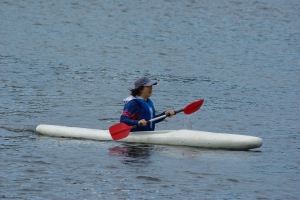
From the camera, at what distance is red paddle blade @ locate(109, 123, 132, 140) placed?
12227 mm

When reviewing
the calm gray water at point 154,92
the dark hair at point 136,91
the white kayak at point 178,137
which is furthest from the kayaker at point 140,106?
the calm gray water at point 154,92

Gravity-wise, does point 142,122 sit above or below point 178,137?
above

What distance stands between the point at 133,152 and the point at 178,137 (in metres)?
0.85

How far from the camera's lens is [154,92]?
61.4 feet

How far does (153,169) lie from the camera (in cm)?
1077

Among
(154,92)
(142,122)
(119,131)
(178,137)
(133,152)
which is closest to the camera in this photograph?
(133,152)

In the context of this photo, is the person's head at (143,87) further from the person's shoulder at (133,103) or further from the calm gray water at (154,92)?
the calm gray water at (154,92)

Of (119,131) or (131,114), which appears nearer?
(119,131)

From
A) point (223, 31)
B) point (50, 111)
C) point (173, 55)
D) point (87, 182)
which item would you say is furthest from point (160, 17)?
point (87, 182)

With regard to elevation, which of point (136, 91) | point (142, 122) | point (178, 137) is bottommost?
point (178, 137)

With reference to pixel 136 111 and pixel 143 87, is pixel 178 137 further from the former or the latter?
pixel 143 87

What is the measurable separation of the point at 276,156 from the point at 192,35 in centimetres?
1890

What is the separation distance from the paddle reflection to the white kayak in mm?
188

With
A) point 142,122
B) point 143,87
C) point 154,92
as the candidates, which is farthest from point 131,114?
point 154,92
